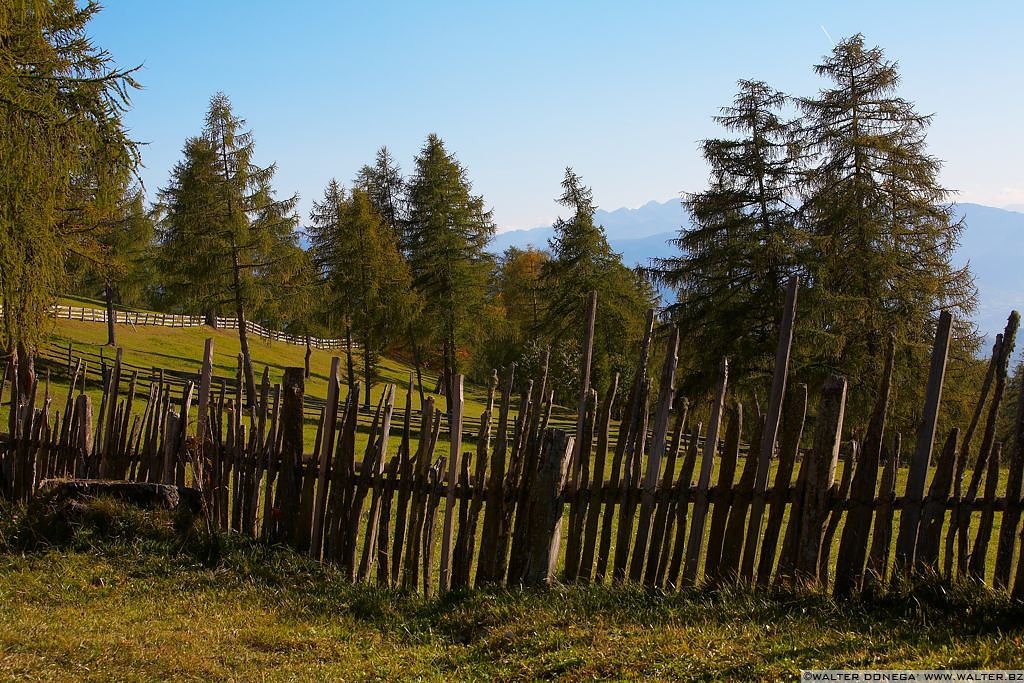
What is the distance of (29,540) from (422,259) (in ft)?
72.3

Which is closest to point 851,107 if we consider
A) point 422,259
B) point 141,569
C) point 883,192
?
point 883,192

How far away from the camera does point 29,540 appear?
7445 millimetres

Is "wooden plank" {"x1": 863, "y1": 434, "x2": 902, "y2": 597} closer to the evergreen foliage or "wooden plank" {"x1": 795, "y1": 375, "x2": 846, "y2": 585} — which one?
"wooden plank" {"x1": 795, "y1": 375, "x2": 846, "y2": 585}

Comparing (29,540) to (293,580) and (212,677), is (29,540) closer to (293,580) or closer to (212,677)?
(293,580)

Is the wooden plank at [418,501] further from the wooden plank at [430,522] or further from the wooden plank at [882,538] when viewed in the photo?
the wooden plank at [882,538]

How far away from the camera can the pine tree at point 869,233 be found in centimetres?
1933

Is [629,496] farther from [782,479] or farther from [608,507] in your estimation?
[782,479]

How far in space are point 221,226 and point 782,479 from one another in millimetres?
23987

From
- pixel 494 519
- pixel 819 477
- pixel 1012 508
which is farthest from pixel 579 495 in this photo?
pixel 1012 508

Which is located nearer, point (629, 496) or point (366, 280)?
point (629, 496)

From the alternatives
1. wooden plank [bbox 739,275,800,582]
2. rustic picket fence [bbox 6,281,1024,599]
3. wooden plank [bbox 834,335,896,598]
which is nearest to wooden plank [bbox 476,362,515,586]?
rustic picket fence [bbox 6,281,1024,599]

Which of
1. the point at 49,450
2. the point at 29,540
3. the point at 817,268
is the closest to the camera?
the point at 29,540

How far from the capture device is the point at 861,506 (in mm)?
5383

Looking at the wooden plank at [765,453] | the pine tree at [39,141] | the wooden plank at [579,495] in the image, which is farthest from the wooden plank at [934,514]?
the pine tree at [39,141]
